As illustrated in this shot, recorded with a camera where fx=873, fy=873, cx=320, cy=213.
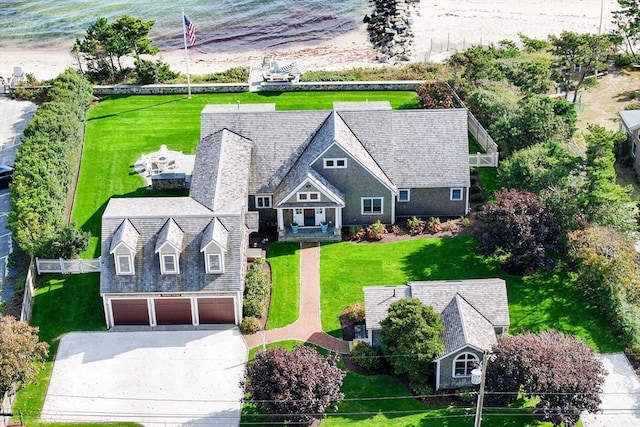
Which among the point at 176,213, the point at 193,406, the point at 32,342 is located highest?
the point at 176,213

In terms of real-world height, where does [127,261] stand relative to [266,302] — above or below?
above

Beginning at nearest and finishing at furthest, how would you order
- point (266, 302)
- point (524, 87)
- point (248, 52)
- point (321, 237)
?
1. point (266, 302)
2. point (321, 237)
3. point (524, 87)
4. point (248, 52)

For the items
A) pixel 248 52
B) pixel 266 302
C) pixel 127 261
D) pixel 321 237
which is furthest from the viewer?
pixel 248 52

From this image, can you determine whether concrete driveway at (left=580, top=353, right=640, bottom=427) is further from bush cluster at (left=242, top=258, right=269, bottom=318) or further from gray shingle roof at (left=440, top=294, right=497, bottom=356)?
bush cluster at (left=242, top=258, right=269, bottom=318)

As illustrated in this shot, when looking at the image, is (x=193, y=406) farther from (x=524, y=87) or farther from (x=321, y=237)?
(x=524, y=87)

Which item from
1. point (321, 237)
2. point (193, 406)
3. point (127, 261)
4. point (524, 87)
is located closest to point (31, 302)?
point (127, 261)

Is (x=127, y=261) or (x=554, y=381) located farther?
(x=127, y=261)
